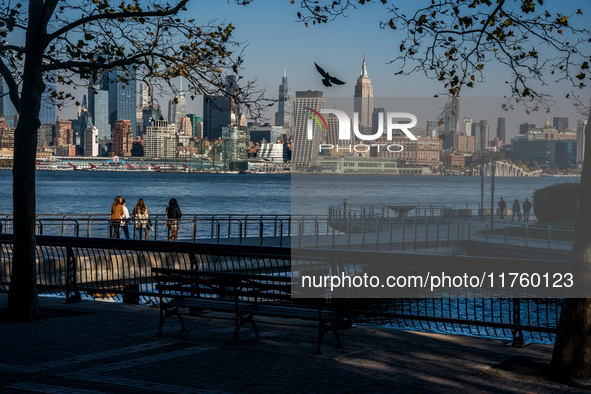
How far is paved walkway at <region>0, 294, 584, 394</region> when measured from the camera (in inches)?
219

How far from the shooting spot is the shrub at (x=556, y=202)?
30656 millimetres

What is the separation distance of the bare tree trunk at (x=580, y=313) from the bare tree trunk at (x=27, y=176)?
6.67 meters

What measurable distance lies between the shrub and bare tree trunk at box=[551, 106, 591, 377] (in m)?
26.2

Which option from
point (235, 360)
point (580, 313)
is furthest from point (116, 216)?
point (580, 313)

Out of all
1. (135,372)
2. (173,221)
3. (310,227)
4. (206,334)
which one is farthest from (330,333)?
(310,227)

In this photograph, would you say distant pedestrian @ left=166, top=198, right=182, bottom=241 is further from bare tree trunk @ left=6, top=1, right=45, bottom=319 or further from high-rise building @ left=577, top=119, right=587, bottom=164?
bare tree trunk @ left=6, top=1, right=45, bottom=319

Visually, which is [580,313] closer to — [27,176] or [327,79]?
[327,79]

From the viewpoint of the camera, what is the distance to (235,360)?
6551 millimetres

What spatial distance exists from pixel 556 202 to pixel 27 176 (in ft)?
90.5

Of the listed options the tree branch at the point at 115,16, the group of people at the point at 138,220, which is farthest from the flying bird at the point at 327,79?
the group of people at the point at 138,220

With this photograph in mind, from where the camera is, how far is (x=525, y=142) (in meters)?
67.8

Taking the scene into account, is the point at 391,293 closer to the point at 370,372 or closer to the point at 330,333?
the point at 330,333

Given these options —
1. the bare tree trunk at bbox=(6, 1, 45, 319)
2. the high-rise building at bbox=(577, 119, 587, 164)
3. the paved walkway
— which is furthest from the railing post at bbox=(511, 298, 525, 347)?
the bare tree trunk at bbox=(6, 1, 45, 319)

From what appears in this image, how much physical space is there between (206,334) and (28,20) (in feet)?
16.3
